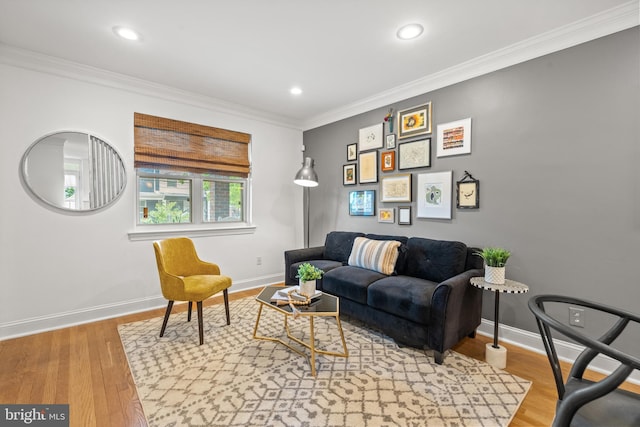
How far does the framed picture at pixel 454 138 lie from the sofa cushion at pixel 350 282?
4.73 feet

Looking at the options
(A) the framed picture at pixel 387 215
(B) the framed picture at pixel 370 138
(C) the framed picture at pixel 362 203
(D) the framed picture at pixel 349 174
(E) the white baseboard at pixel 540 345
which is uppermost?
(B) the framed picture at pixel 370 138

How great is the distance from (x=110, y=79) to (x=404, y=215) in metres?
3.51

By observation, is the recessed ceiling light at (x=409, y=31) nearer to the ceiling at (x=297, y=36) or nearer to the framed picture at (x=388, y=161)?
the ceiling at (x=297, y=36)

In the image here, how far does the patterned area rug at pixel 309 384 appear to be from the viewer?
1586 mm

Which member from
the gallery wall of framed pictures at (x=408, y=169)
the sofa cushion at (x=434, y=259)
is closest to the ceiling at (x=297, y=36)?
the gallery wall of framed pictures at (x=408, y=169)

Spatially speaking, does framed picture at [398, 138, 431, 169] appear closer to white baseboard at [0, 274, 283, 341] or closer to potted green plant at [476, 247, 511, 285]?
potted green plant at [476, 247, 511, 285]

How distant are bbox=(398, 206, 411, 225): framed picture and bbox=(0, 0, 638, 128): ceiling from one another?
4.29ft

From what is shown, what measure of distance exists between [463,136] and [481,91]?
1.40 ft

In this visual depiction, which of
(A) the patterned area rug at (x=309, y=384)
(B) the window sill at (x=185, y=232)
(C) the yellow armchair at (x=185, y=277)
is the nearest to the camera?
(A) the patterned area rug at (x=309, y=384)

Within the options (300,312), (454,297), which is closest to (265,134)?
(300,312)

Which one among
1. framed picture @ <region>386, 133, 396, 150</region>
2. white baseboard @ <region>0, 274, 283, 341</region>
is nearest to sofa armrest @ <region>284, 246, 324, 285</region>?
white baseboard @ <region>0, 274, 283, 341</region>

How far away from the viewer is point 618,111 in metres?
2.01

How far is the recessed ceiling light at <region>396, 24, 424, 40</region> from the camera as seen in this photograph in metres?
2.18

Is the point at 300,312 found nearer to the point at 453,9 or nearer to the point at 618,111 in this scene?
the point at 453,9
